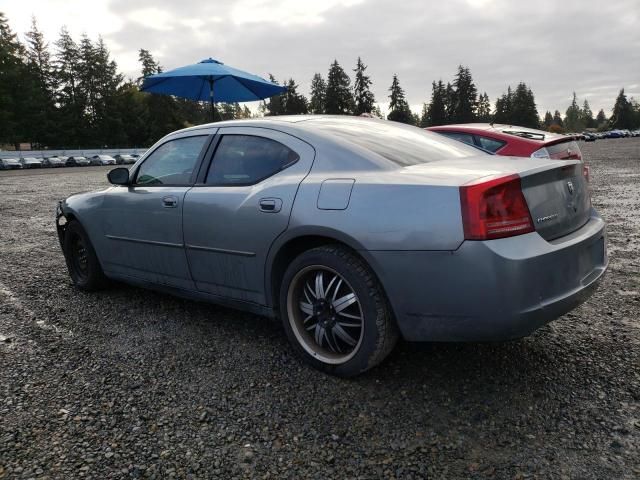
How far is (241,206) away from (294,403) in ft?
3.86

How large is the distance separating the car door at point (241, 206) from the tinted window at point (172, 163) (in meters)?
0.21

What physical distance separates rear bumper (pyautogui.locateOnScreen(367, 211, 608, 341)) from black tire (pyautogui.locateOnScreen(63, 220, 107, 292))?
2925 millimetres

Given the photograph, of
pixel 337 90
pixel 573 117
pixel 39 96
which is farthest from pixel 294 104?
pixel 573 117

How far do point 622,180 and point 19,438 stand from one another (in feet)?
44.5

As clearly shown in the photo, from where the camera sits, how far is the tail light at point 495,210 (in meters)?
2.20

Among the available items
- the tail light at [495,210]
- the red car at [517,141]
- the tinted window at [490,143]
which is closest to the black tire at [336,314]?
the tail light at [495,210]

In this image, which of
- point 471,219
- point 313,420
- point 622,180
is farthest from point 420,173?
point 622,180

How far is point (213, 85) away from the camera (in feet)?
34.8

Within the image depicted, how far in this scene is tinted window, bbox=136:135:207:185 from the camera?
3.54 m

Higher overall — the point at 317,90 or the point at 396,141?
the point at 317,90

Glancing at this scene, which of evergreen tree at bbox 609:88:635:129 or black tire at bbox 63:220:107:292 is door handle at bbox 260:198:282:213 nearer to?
black tire at bbox 63:220:107:292

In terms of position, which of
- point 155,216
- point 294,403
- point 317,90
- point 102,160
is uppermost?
point 317,90

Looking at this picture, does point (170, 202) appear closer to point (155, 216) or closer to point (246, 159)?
point (155, 216)

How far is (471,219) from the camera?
7.21 ft
